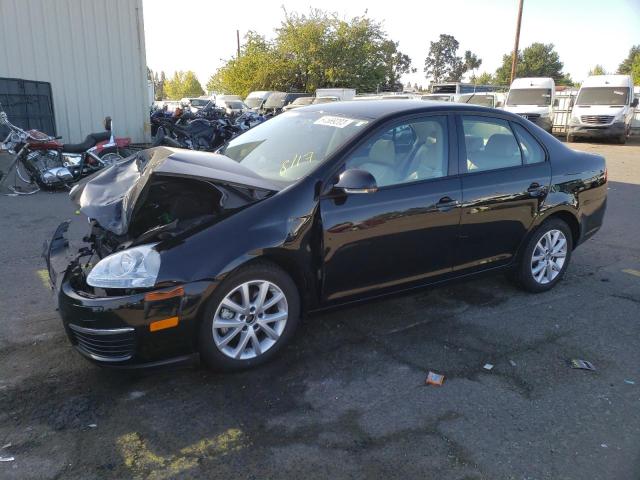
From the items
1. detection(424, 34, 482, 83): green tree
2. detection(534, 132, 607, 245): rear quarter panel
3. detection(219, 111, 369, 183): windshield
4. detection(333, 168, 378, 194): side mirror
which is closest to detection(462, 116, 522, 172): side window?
detection(534, 132, 607, 245): rear quarter panel

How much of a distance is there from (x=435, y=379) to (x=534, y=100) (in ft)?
68.2

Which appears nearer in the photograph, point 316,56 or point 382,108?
point 382,108

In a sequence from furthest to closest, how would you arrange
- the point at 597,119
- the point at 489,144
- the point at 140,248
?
1. the point at 597,119
2. the point at 489,144
3. the point at 140,248

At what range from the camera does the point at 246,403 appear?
2963mm

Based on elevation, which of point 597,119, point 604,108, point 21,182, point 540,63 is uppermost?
point 540,63

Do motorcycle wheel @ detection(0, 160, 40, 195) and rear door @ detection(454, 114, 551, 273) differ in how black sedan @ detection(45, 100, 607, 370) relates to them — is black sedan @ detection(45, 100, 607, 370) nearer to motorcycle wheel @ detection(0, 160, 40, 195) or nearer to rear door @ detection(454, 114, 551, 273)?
rear door @ detection(454, 114, 551, 273)

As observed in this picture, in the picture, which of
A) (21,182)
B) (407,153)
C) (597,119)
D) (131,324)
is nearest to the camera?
(131,324)

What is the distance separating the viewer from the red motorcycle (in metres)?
8.79

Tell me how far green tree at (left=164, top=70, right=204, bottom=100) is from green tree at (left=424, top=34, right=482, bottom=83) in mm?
55892

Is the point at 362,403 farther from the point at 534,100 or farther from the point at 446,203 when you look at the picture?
the point at 534,100

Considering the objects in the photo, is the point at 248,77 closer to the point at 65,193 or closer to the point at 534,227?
the point at 65,193

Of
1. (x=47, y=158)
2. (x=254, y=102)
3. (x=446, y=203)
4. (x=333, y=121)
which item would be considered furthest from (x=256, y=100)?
(x=446, y=203)

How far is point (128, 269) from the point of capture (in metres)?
2.90

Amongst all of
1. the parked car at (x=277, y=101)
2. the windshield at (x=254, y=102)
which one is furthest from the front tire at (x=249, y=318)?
the windshield at (x=254, y=102)
